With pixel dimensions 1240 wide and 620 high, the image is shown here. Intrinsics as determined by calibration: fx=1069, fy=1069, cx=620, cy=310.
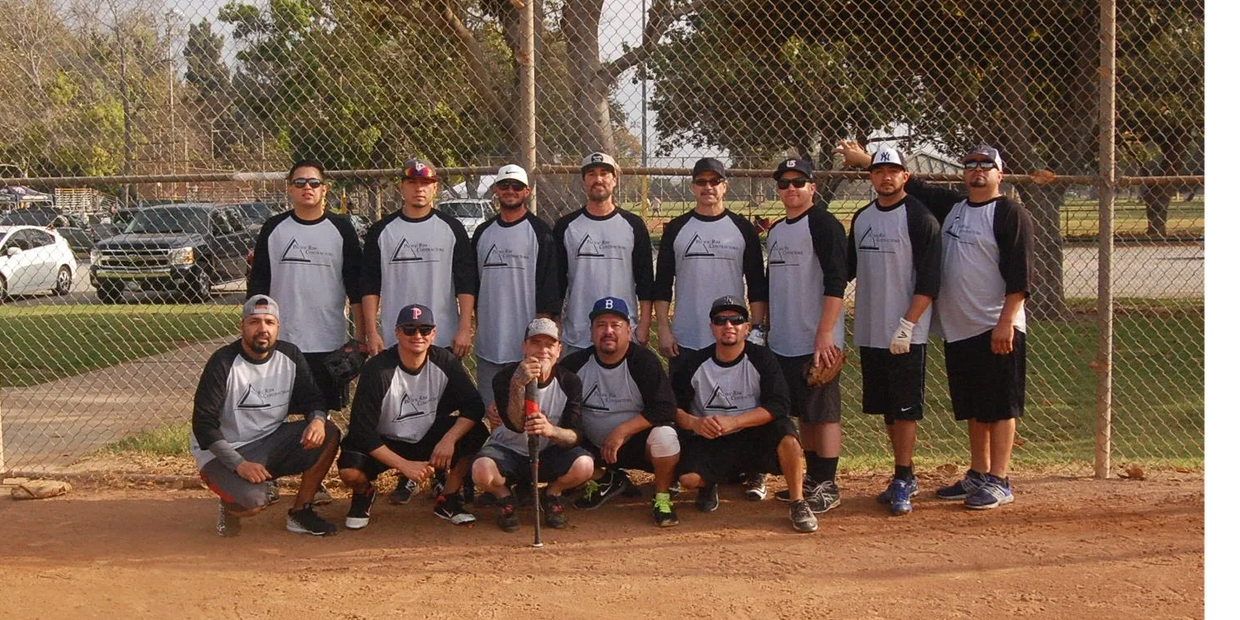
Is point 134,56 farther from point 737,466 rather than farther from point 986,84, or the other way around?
point 986,84

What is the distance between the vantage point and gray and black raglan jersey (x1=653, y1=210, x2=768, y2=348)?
5797 millimetres

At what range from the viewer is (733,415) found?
18.6 feet

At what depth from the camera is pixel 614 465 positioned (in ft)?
19.0

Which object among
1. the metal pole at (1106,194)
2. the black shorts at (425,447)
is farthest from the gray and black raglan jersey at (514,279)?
the metal pole at (1106,194)

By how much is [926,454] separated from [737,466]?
2.39 metres

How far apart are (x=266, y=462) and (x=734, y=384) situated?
8.05 feet

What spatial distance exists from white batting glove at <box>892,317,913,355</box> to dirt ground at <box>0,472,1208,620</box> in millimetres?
918

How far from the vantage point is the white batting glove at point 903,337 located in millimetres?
5566

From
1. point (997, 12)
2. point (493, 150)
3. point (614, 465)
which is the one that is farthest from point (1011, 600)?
point (997, 12)

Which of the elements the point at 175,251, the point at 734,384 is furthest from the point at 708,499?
the point at 175,251

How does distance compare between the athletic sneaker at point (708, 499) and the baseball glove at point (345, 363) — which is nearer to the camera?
the baseball glove at point (345, 363)

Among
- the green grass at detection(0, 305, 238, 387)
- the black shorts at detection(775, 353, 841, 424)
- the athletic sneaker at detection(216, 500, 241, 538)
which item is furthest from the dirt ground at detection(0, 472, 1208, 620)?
the green grass at detection(0, 305, 238, 387)

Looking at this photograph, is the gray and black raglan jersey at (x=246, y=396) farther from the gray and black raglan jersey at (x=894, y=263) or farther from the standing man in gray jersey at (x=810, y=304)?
the gray and black raglan jersey at (x=894, y=263)
